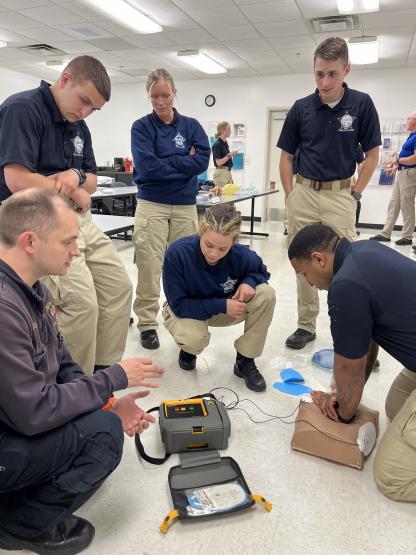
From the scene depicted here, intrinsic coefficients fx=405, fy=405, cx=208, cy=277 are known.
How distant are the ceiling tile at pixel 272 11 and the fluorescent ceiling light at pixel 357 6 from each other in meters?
0.45

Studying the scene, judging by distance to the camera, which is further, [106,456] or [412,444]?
[412,444]

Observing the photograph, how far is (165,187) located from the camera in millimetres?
2473

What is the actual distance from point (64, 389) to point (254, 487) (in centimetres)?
78

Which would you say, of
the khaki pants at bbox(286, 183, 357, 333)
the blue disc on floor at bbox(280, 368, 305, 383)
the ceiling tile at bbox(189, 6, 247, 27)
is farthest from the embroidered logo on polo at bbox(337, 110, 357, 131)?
the ceiling tile at bbox(189, 6, 247, 27)

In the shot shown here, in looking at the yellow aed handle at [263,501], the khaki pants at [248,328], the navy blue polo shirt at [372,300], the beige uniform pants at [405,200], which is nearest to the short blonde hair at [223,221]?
the khaki pants at [248,328]

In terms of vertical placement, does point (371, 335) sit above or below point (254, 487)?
above

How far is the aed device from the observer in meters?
1.52

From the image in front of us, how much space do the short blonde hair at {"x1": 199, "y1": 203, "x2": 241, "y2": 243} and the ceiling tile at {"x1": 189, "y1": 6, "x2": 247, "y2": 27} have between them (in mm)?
3403

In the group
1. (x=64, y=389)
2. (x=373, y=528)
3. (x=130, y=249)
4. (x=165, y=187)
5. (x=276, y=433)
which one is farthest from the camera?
(x=130, y=249)

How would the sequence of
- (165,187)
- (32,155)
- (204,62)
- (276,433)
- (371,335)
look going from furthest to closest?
(204,62)
(165,187)
(276,433)
(32,155)
(371,335)

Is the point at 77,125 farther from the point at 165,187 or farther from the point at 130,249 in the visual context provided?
the point at 130,249

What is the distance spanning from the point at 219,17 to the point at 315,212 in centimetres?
331

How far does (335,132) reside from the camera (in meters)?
2.25

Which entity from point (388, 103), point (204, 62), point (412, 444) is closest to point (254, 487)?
point (412, 444)
